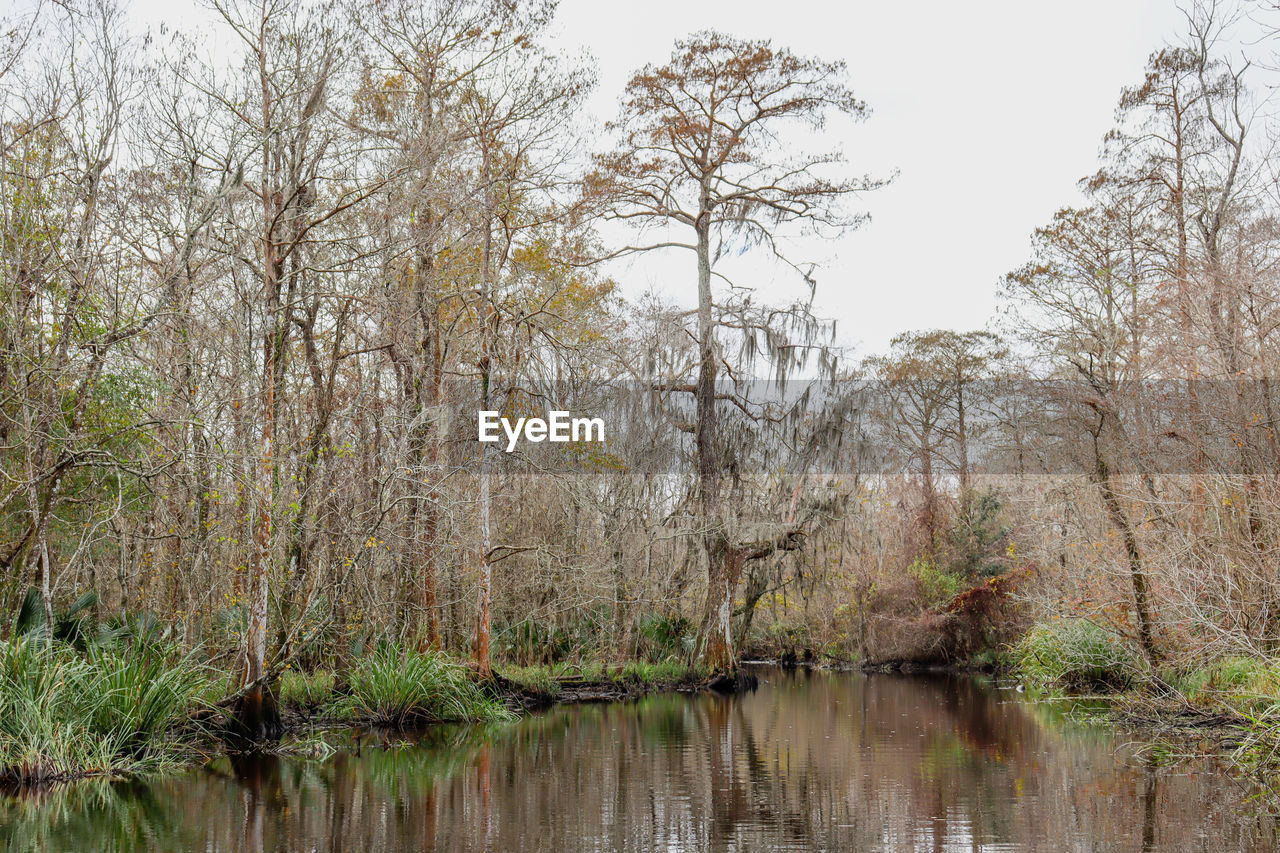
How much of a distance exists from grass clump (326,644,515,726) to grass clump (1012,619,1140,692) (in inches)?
423

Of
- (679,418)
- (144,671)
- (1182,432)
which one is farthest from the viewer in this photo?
(679,418)

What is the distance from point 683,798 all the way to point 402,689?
22.9ft

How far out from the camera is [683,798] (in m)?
9.62

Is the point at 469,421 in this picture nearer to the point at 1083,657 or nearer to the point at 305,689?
the point at 305,689

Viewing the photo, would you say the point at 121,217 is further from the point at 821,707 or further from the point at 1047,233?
the point at 1047,233

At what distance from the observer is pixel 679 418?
24.2 m

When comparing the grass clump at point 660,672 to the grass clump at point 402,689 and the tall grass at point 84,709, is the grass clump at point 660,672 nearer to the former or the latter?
the grass clump at point 402,689

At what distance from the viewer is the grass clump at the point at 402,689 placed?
1527 cm

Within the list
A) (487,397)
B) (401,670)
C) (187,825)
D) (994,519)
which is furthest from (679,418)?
(187,825)

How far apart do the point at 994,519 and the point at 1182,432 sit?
1850cm

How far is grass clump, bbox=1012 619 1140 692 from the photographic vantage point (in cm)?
1802

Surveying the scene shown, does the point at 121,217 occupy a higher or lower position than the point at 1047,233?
lower

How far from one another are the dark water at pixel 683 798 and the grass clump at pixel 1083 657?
3.04m

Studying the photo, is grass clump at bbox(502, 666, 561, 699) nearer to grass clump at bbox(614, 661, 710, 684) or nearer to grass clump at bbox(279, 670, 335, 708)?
grass clump at bbox(614, 661, 710, 684)
